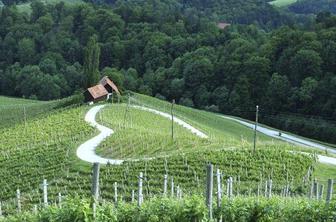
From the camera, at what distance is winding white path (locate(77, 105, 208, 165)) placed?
4364 centimetres

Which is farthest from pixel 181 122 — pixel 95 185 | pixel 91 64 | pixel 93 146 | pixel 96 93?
pixel 95 185

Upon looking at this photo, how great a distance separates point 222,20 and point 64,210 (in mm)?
183030

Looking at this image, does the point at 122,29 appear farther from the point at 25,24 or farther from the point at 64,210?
the point at 64,210

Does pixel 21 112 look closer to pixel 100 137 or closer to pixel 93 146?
pixel 100 137

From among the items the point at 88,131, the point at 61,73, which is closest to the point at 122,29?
the point at 61,73

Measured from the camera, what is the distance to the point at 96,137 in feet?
174

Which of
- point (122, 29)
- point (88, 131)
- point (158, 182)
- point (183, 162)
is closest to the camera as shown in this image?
point (158, 182)

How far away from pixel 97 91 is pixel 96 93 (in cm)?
58

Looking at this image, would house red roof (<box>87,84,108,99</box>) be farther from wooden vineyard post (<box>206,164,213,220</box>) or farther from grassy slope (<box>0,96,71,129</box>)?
wooden vineyard post (<box>206,164,213,220</box>)

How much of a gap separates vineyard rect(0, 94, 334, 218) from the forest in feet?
117

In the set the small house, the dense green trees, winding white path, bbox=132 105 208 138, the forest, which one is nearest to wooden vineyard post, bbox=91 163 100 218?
winding white path, bbox=132 105 208 138

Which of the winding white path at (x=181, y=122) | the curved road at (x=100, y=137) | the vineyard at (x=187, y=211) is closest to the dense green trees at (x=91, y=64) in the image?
the winding white path at (x=181, y=122)

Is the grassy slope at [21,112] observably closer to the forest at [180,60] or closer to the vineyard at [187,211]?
the forest at [180,60]

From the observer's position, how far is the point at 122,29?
147 meters
